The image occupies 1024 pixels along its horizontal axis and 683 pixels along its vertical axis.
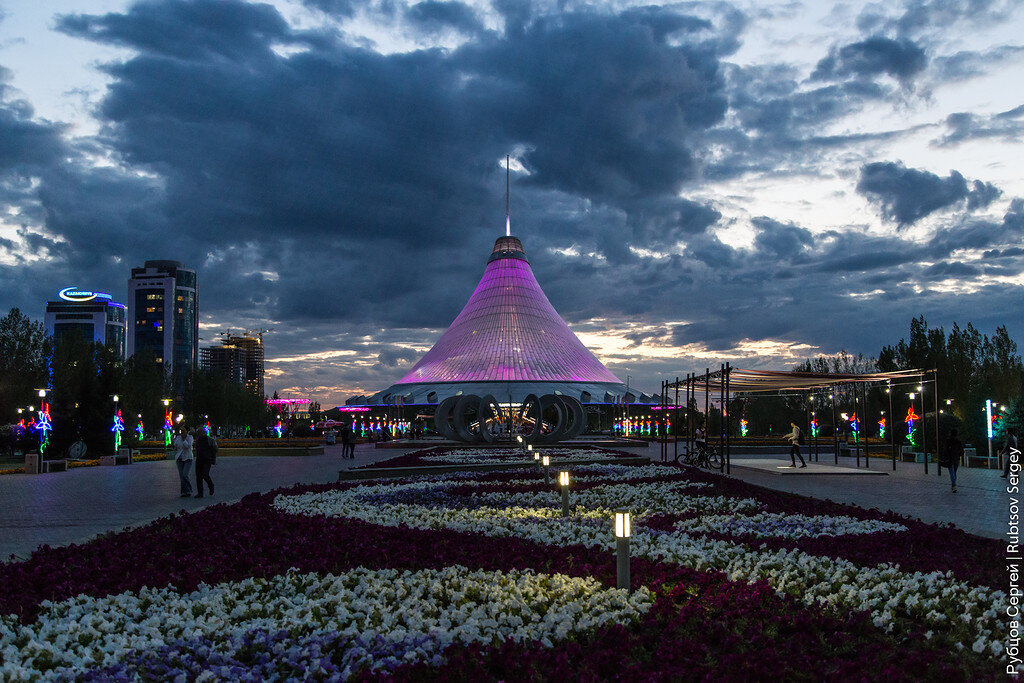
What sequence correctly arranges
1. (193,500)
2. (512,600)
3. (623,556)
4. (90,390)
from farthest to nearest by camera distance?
1. (90,390)
2. (193,500)
3. (623,556)
4. (512,600)

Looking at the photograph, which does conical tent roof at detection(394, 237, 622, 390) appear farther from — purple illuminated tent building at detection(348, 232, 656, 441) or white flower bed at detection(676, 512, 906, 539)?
white flower bed at detection(676, 512, 906, 539)

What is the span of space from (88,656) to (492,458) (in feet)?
59.3

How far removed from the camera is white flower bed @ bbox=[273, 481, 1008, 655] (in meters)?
5.29

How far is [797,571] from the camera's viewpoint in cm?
652

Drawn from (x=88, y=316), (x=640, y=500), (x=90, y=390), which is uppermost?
(x=88, y=316)

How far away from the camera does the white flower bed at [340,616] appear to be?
467 centimetres

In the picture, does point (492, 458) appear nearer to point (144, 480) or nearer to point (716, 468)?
point (716, 468)

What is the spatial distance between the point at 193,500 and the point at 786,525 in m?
11.0

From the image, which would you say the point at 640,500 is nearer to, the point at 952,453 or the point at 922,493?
the point at 922,493

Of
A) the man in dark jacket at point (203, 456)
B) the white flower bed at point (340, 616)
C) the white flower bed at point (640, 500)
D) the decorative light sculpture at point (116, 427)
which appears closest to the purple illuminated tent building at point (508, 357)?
the decorative light sculpture at point (116, 427)

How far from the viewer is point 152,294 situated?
186625 millimetres

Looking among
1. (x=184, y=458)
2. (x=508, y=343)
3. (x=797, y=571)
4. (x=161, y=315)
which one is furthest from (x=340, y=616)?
(x=161, y=315)

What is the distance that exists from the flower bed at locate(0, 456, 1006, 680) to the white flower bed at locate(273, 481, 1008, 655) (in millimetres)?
24

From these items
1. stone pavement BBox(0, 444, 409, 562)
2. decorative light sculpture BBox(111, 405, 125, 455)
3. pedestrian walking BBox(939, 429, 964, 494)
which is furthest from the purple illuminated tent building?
pedestrian walking BBox(939, 429, 964, 494)
